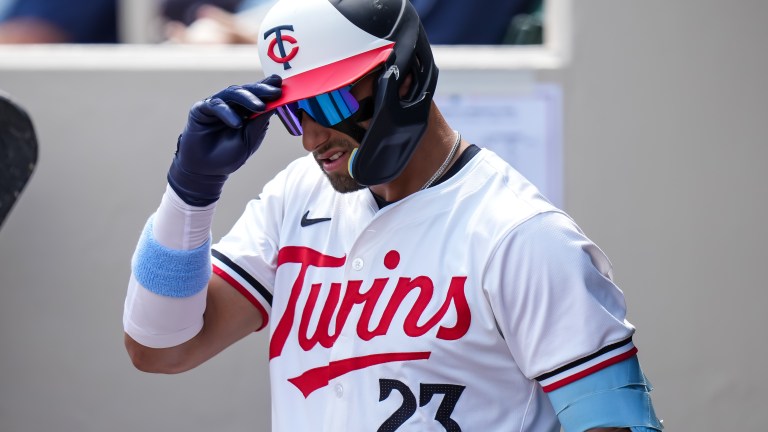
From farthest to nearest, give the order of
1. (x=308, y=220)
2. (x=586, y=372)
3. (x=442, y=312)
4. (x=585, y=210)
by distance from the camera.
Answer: (x=585, y=210) → (x=308, y=220) → (x=442, y=312) → (x=586, y=372)

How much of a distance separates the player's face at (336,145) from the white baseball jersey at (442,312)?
12cm

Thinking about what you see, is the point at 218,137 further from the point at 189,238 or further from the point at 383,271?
the point at 383,271

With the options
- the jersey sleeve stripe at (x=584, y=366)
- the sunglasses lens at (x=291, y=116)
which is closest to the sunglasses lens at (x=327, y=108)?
the sunglasses lens at (x=291, y=116)

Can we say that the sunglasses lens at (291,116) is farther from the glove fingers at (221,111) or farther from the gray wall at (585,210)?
the gray wall at (585,210)

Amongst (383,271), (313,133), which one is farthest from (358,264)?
(313,133)

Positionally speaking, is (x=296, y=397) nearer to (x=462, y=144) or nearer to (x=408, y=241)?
(x=408, y=241)

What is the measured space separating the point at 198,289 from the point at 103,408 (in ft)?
6.18

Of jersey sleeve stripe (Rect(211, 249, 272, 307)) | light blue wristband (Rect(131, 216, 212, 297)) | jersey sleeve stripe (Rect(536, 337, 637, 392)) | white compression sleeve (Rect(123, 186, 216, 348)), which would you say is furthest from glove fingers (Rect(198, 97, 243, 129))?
jersey sleeve stripe (Rect(536, 337, 637, 392))

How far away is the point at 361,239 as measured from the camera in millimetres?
2436

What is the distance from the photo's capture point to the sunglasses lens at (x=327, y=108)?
7.55 feet

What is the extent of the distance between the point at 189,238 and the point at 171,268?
0.26ft

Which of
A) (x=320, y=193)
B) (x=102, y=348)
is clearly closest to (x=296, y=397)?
(x=320, y=193)

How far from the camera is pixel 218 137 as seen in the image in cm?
235

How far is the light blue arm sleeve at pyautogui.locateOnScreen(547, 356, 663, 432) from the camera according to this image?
2.12m
